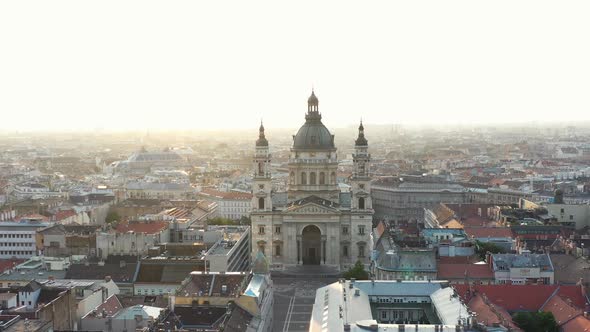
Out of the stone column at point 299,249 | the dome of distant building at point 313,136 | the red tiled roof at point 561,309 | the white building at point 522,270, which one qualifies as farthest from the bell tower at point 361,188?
the red tiled roof at point 561,309

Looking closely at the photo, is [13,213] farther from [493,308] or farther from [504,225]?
[493,308]

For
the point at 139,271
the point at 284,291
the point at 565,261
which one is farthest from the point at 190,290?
the point at 565,261

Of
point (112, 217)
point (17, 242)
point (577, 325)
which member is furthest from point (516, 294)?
point (112, 217)

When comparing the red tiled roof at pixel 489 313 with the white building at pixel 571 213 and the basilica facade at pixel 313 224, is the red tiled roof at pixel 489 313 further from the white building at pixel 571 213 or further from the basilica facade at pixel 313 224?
the white building at pixel 571 213

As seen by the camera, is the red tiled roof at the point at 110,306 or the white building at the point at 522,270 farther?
the white building at the point at 522,270

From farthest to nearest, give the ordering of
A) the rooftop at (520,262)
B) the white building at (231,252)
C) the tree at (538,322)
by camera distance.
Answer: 1. the white building at (231,252)
2. the rooftop at (520,262)
3. the tree at (538,322)

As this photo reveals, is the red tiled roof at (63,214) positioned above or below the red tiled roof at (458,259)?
below

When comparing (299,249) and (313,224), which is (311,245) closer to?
(299,249)
